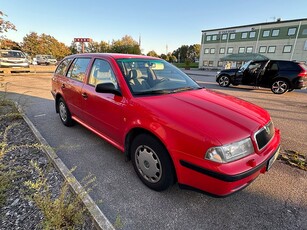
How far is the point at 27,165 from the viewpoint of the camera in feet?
9.15

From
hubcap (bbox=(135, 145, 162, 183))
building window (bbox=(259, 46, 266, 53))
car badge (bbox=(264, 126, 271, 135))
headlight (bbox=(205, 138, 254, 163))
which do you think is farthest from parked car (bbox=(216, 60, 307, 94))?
building window (bbox=(259, 46, 266, 53))

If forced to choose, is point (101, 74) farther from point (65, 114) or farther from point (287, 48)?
point (287, 48)

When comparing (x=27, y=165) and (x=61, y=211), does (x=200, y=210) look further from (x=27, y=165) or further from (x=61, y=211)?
(x=27, y=165)

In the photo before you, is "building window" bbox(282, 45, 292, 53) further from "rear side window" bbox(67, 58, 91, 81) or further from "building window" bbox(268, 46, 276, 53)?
"rear side window" bbox(67, 58, 91, 81)

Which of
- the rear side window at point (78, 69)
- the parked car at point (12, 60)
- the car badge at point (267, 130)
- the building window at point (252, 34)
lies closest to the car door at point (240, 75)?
the car badge at point (267, 130)

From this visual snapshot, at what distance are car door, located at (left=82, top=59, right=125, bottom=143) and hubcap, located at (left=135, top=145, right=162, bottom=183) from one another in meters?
0.45

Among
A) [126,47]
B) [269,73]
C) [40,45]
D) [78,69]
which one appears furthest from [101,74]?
[40,45]

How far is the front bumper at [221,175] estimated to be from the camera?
1.70 metres

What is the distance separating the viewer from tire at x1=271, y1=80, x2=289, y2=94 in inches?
354

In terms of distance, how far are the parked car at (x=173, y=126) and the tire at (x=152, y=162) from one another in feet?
0.04

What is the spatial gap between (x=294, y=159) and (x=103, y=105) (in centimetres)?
331

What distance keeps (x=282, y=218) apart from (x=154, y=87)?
86.1 inches

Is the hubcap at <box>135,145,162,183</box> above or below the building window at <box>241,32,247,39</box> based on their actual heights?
below

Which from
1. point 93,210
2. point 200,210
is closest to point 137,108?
point 93,210
